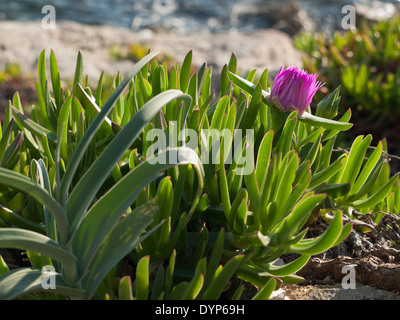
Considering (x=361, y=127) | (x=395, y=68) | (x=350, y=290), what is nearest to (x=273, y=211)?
(x=350, y=290)

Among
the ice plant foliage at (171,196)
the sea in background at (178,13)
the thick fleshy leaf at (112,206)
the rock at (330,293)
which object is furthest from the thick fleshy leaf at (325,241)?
the sea in background at (178,13)

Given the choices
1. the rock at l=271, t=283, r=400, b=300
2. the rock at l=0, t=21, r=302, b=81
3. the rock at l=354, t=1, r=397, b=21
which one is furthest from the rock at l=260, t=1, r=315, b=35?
the rock at l=271, t=283, r=400, b=300

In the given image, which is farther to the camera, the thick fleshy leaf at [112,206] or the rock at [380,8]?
the rock at [380,8]

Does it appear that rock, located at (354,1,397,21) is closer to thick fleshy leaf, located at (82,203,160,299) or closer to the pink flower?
the pink flower

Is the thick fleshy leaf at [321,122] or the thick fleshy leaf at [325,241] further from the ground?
the thick fleshy leaf at [321,122]

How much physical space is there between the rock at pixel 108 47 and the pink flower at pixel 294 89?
10.5 ft

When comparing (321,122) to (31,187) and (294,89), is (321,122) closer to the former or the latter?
(294,89)

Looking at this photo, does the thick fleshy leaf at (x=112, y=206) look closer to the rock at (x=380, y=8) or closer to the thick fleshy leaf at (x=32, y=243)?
the thick fleshy leaf at (x=32, y=243)

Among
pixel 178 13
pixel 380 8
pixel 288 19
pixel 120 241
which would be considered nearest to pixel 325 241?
pixel 120 241

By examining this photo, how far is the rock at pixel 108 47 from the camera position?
4805 millimetres

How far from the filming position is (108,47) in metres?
5.51

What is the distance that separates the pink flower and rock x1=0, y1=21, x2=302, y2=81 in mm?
3208

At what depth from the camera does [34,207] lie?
1.30 metres

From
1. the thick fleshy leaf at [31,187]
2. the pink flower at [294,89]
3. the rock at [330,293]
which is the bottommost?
the rock at [330,293]
